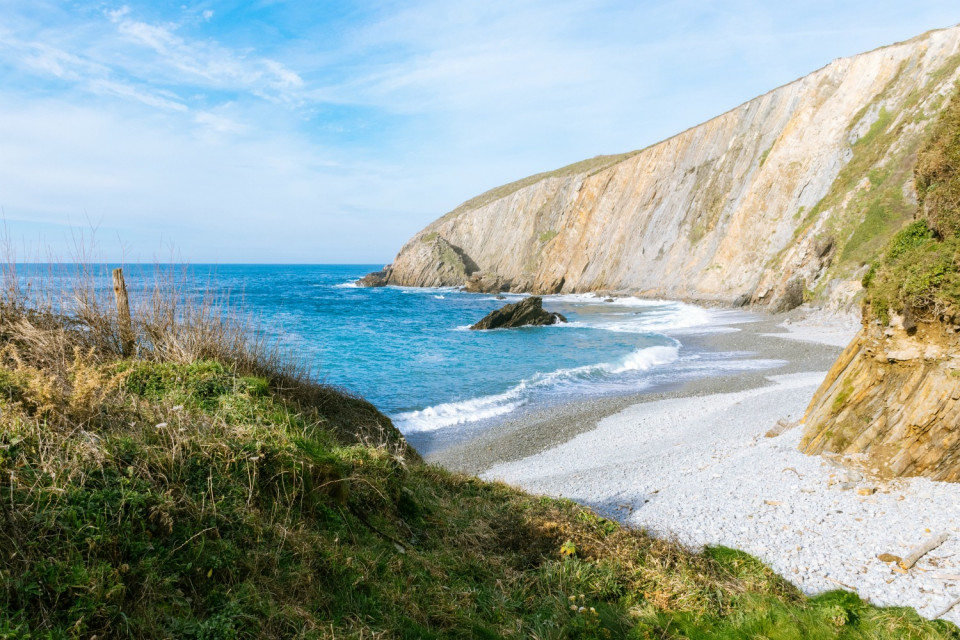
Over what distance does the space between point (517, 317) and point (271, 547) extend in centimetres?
3509

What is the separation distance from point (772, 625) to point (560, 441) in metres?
9.61

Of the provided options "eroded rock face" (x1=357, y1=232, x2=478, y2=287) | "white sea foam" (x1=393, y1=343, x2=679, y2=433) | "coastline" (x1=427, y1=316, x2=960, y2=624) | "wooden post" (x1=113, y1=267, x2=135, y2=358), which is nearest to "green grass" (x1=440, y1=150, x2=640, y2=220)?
"eroded rock face" (x1=357, y1=232, x2=478, y2=287)

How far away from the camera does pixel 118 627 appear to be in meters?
2.93

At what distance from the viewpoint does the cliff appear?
7711 mm

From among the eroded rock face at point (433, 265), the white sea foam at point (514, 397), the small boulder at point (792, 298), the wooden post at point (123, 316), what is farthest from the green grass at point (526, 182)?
the wooden post at point (123, 316)

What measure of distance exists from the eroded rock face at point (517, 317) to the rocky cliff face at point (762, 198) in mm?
15871

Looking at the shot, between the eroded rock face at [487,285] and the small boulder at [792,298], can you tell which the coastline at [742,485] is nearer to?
the small boulder at [792,298]

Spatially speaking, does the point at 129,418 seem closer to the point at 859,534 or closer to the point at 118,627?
the point at 118,627

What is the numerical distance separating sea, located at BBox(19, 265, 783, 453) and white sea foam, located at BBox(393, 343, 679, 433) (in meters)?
0.04

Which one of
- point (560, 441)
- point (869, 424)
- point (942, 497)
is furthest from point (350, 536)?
point (560, 441)

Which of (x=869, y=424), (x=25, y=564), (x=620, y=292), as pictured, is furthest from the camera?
(x=620, y=292)

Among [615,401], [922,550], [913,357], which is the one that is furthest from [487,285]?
[922,550]

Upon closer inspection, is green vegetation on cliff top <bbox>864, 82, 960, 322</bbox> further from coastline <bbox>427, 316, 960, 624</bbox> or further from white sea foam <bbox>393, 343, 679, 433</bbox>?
white sea foam <bbox>393, 343, 679, 433</bbox>

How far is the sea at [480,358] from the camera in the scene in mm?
17266
